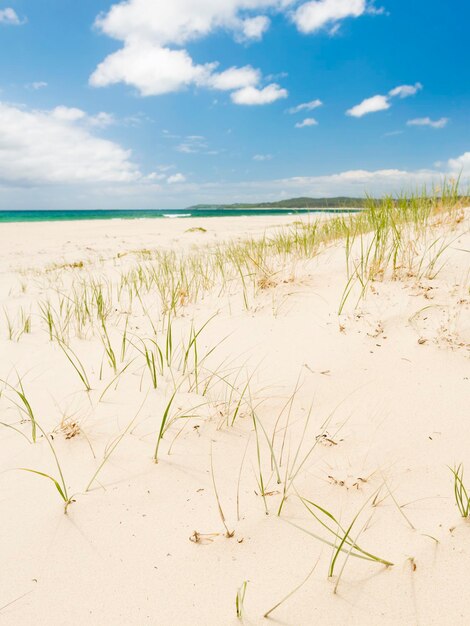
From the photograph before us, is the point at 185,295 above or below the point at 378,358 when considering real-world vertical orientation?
above

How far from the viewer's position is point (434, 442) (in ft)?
4.44

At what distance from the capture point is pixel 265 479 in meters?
1.23

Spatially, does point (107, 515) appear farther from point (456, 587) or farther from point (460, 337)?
point (460, 337)

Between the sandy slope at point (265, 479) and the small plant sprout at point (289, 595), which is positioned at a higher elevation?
the sandy slope at point (265, 479)

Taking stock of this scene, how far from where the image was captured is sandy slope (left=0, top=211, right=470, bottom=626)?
875 mm

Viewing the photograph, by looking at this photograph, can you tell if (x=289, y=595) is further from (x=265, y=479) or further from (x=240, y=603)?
(x=265, y=479)

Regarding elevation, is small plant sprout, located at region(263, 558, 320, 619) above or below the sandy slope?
below

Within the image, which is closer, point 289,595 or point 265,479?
point 289,595

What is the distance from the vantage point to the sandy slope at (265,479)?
0.87 m

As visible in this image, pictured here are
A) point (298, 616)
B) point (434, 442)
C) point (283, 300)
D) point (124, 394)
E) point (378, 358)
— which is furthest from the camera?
point (283, 300)

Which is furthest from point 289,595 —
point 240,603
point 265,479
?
point 265,479

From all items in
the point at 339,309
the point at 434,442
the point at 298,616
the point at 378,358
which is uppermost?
the point at 339,309

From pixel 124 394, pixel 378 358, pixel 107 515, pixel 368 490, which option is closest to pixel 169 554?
pixel 107 515

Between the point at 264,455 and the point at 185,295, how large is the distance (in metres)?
1.85
